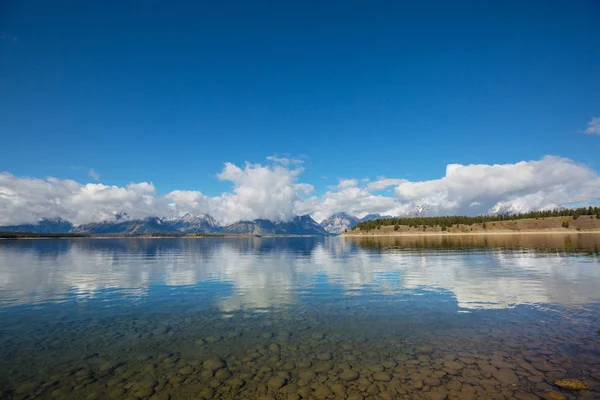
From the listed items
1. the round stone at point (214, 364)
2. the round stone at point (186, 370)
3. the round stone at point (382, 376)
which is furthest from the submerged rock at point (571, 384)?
the round stone at point (186, 370)

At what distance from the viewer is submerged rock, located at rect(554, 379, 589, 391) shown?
1438 centimetres

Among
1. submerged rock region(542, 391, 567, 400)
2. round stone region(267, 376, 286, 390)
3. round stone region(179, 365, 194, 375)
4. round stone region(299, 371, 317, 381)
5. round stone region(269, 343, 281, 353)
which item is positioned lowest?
round stone region(269, 343, 281, 353)

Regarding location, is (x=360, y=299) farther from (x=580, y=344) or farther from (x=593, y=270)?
(x=593, y=270)

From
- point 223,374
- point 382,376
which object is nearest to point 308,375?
point 382,376

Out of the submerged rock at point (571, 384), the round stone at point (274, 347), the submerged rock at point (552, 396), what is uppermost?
the submerged rock at point (571, 384)

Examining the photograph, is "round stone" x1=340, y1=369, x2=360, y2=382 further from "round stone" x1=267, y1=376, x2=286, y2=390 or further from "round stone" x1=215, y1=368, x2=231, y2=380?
"round stone" x1=215, y1=368, x2=231, y2=380

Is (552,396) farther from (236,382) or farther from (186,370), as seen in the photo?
(186,370)

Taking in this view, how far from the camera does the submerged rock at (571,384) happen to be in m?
14.4

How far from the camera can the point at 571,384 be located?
14.6 metres

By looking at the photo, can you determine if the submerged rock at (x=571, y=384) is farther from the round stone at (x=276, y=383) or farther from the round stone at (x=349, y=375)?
the round stone at (x=276, y=383)

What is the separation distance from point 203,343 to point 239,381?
6.69m

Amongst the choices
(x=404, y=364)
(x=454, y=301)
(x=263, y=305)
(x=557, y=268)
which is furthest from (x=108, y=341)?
(x=557, y=268)

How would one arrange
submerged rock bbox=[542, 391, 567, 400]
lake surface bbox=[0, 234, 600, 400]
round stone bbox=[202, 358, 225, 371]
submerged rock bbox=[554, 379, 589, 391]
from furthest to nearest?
round stone bbox=[202, 358, 225, 371] → lake surface bbox=[0, 234, 600, 400] → submerged rock bbox=[554, 379, 589, 391] → submerged rock bbox=[542, 391, 567, 400]

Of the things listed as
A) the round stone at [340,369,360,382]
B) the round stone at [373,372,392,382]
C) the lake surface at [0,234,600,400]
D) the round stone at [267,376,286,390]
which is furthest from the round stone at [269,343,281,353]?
the round stone at [373,372,392,382]
